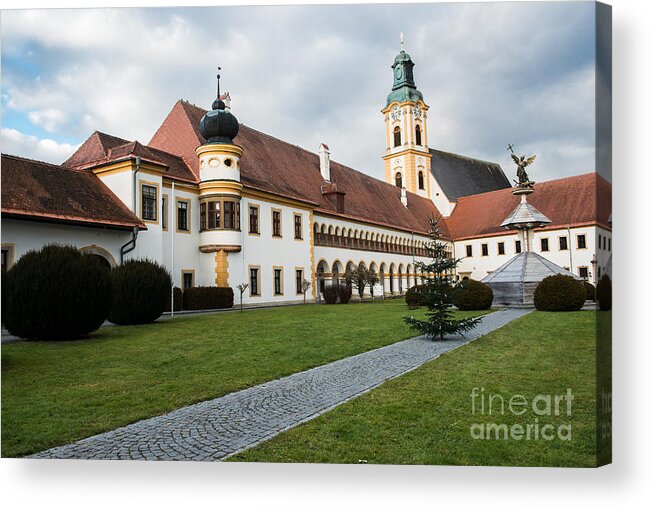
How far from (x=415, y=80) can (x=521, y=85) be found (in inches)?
49.5

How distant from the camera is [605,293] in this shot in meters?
4.95

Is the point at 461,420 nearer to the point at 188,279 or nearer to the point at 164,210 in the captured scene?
the point at 164,210

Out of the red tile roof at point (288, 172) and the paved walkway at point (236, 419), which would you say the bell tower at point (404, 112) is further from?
the red tile roof at point (288, 172)

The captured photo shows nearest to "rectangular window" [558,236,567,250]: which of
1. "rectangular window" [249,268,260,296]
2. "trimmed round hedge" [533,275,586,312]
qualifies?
"trimmed round hedge" [533,275,586,312]

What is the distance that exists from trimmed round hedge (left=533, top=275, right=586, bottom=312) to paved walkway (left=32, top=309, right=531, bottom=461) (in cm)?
214

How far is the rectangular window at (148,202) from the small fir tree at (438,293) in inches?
490

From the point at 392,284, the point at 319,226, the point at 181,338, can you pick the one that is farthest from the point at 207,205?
the point at 181,338

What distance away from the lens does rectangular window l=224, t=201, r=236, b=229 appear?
23.6m

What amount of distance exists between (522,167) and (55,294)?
28.4 feet

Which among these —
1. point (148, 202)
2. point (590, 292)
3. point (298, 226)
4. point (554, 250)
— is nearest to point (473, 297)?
point (554, 250)

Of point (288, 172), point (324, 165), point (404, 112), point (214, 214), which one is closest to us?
point (404, 112)

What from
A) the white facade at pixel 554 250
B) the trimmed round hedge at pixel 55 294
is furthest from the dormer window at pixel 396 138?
the trimmed round hedge at pixel 55 294

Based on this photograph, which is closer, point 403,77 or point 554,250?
point 403,77

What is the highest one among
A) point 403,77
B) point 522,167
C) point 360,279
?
point 403,77
